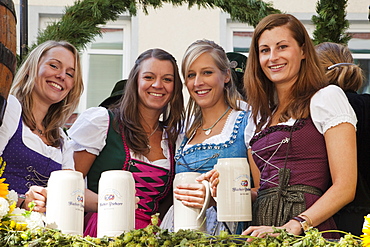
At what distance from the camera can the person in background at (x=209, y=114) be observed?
6.86 feet

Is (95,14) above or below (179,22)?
below

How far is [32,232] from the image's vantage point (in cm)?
122

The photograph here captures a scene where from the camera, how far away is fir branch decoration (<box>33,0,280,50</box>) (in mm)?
2705

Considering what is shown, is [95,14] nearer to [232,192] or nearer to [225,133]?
[225,133]

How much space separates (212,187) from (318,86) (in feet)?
1.98

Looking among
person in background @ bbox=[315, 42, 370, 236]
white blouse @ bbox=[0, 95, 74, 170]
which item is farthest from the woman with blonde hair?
white blouse @ bbox=[0, 95, 74, 170]

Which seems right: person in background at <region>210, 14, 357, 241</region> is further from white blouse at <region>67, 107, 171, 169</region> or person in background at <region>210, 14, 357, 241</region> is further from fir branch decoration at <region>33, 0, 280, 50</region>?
fir branch decoration at <region>33, 0, 280, 50</region>

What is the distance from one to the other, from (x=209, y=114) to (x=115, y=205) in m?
1.03

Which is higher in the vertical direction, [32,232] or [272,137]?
[272,137]

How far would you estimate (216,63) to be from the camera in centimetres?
229

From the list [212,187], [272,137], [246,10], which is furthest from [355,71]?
[212,187]

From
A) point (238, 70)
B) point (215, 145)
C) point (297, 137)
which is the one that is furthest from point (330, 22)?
point (297, 137)

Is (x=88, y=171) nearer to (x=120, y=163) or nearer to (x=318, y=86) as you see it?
(x=120, y=163)

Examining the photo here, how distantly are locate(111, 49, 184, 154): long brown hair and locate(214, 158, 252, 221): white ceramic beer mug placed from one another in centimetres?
83
